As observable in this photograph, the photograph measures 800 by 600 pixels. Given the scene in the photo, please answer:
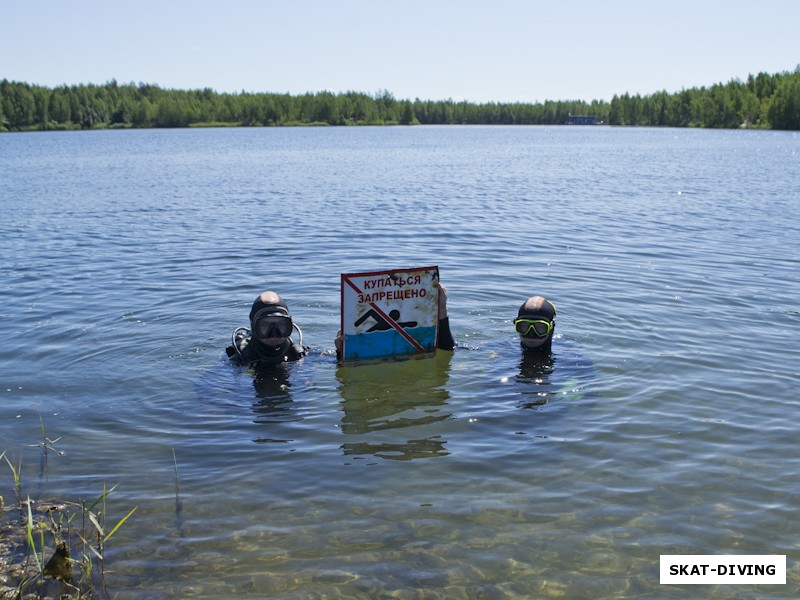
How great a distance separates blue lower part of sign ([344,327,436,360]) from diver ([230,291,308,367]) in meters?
0.65

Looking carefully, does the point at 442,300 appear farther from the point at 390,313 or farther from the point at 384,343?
the point at 384,343

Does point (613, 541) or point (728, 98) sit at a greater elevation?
point (728, 98)

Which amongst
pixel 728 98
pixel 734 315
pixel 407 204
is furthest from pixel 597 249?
pixel 728 98

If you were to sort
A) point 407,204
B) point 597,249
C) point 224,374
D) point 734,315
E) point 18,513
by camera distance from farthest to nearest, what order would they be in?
point 407,204 < point 597,249 < point 734,315 < point 224,374 < point 18,513

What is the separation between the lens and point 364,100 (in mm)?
181375

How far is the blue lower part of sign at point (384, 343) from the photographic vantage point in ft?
28.7

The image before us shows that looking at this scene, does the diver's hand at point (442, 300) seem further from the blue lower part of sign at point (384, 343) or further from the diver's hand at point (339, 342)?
the diver's hand at point (339, 342)

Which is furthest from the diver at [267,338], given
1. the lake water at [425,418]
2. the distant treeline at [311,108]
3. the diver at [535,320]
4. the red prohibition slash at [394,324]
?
the distant treeline at [311,108]

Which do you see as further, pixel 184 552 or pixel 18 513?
pixel 18 513

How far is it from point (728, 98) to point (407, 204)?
119 meters

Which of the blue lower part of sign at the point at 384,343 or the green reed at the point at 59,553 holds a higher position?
the blue lower part of sign at the point at 384,343

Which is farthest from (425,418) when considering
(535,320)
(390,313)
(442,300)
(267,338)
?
(267,338)

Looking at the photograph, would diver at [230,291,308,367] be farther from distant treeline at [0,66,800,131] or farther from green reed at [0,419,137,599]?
distant treeline at [0,66,800,131]

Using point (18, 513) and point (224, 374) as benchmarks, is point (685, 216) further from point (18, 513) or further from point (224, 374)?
point (18, 513)
